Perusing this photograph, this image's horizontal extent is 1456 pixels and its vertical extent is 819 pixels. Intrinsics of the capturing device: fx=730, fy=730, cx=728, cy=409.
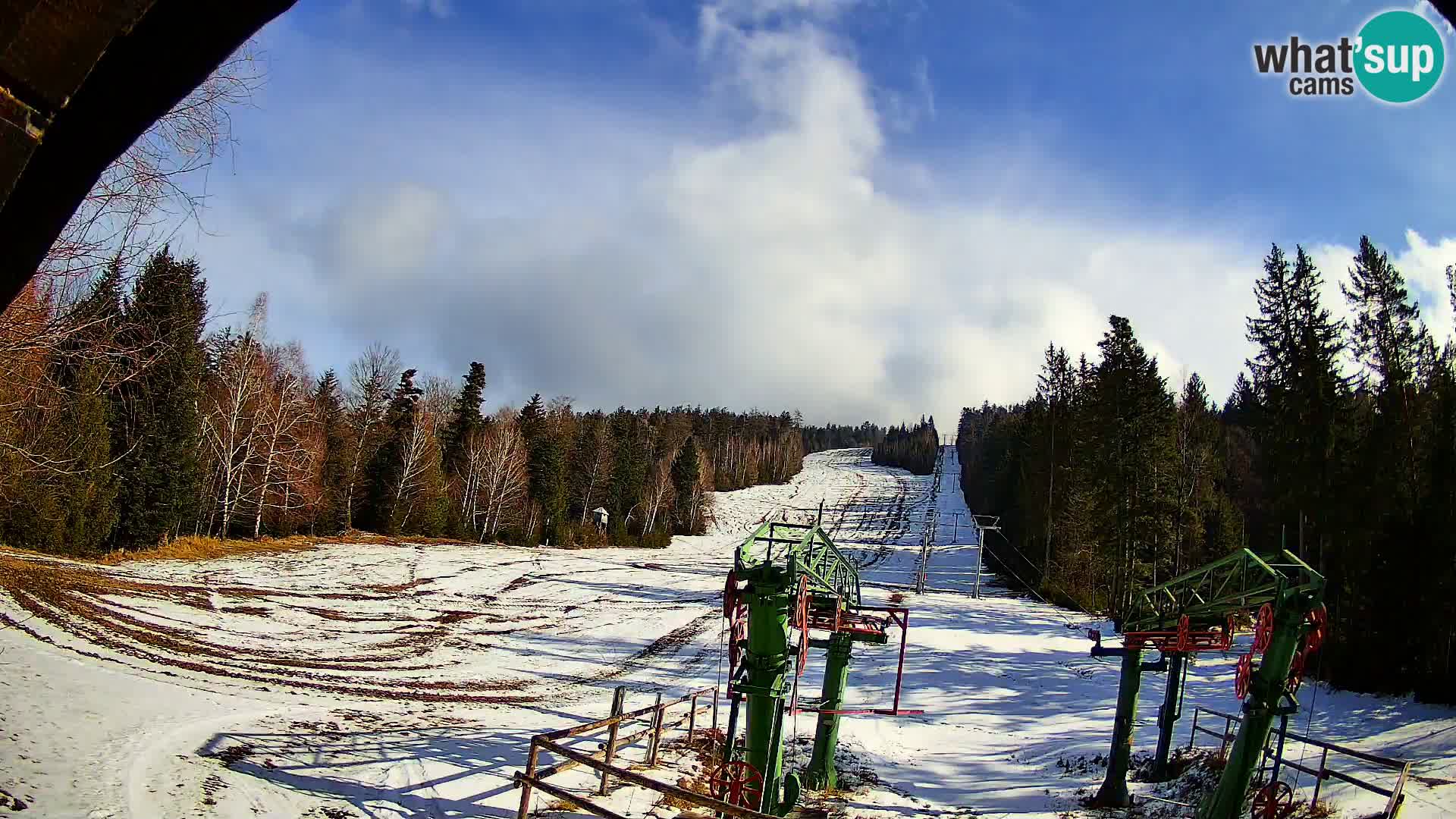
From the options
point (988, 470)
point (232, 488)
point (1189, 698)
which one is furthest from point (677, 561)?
point (988, 470)

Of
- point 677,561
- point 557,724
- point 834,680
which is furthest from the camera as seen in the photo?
point 677,561

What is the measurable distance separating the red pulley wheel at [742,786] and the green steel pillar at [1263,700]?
7942mm

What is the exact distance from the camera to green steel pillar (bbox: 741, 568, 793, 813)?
12.2 m

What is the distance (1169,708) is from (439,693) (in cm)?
1814

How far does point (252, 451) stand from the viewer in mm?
42062

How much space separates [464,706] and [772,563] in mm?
10701

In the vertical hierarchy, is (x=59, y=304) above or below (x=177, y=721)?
above

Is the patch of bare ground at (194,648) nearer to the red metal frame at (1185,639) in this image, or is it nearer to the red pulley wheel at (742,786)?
the red pulley wheel at (742,786)

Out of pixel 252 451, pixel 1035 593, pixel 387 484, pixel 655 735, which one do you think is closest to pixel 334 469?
pixel 387 484

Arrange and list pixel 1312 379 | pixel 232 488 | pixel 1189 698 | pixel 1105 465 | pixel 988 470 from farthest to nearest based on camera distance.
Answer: pixel 988 470
pixel 232 488
pixel 1105 465
pixel 1312 379
pixel 1189 698

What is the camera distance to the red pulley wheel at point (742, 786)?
38.5 ft

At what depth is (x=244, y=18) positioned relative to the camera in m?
1.78

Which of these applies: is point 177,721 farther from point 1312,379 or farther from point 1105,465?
point 1105,465

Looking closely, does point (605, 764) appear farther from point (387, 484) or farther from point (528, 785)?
point (387, 484)
